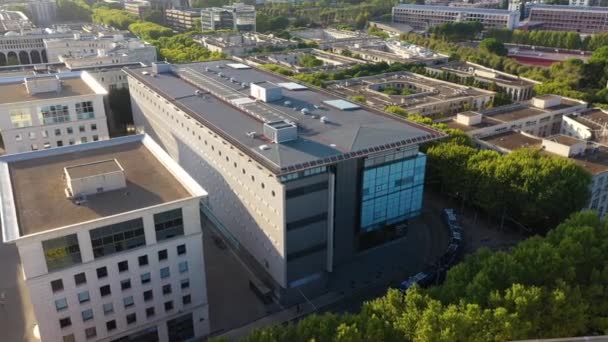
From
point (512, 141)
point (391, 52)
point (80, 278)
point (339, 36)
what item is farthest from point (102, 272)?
point (339, 36)

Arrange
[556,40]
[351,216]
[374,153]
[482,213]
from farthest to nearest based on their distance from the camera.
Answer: [556,40] < [482,213] < [351,216] < [374,153]

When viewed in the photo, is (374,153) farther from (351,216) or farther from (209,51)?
(209,51)

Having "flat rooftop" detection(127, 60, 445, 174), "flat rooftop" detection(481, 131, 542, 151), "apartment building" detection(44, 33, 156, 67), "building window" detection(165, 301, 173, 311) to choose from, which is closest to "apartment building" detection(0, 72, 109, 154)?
"flat rooftop" detection(127, 60, 445, 174)

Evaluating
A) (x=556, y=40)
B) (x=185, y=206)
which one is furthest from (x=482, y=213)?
(x=556, y=40)

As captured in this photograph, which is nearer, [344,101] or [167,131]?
[344,101]

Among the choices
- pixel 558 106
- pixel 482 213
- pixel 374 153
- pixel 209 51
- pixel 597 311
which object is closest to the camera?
pixel 597 311

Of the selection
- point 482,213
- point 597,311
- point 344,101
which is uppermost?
point 344,101
